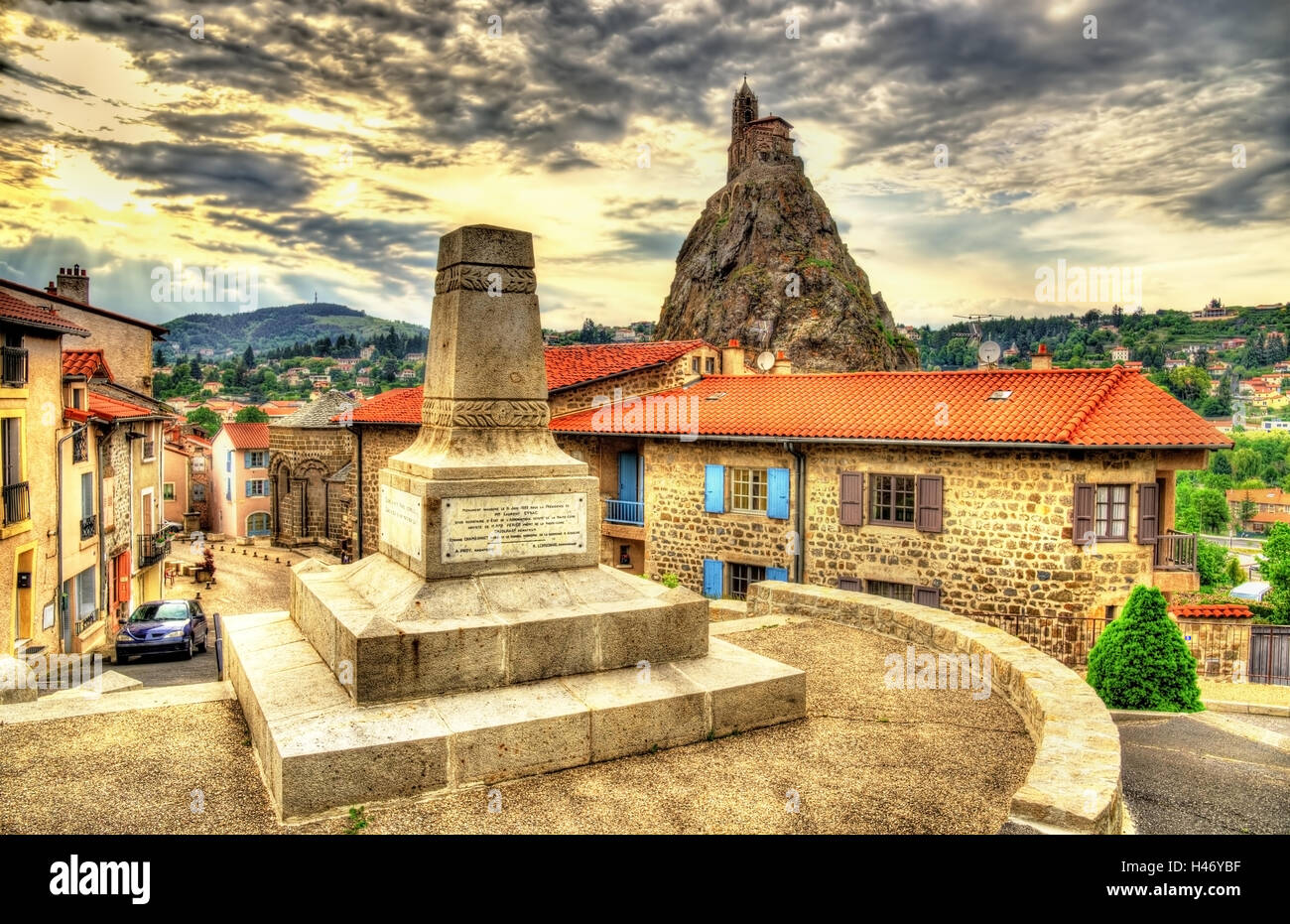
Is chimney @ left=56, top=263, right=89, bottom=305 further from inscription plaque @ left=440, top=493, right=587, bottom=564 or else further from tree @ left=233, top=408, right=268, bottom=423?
tree @ left=233, top=408, right=268, bottom=423

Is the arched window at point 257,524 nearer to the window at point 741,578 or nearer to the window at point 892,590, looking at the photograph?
the window at point 741,578

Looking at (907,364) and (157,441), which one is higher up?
(907,364)

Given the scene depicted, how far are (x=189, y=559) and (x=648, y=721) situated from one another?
39944 mm

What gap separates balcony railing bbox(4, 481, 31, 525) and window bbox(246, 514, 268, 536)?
35.7 m

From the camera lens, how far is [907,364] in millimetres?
84750

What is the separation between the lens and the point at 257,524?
50500mm

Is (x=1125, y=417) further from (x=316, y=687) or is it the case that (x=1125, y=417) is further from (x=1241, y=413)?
(x=1241, y=413)

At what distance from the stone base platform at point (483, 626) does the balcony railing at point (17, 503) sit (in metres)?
11.6

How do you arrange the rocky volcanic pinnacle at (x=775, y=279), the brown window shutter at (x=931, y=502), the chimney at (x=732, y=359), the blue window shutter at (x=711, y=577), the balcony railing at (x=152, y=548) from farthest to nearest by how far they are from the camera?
the rocky volcanic pinnacle at (x=775, y=279) < the chimney at (x=732, y=359) < the balcony railing at (x=152, y=548) < the blue window shutter at (x=711, y=577) < the brown window shutter at (x=931, y=502)

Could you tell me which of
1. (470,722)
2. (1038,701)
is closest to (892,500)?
(1038,701)

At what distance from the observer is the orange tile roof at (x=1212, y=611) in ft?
62.5

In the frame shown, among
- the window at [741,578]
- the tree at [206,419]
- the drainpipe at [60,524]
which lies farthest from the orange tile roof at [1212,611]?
the tree at [206,419]

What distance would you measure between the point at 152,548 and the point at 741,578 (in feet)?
65.0

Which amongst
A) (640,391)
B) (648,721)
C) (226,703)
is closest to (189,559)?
(640,391)
